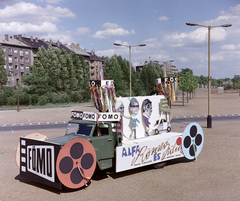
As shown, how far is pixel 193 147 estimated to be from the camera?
11539mm

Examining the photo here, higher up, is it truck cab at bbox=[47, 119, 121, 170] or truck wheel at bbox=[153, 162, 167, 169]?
truck cab at bbox=[47, 119, 121, 170]

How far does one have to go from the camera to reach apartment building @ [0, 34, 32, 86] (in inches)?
3168

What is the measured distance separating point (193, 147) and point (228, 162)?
5.19 feet

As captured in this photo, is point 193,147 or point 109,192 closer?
point 109,192

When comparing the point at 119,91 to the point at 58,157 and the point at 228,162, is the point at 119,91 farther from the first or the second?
the point at 58,157

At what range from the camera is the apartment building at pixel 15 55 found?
264ft

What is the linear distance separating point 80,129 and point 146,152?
2532mm

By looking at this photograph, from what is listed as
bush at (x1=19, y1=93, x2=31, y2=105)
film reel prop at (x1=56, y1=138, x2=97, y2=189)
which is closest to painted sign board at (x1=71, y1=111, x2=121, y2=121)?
film reel prop at (x1=56, y1=138, x2=97, y2=189)

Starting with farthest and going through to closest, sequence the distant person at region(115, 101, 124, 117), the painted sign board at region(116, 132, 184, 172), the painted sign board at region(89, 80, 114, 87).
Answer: the distant person at region(115, 101, 124, 117), the painted sign board at region(89, 80, 114, 87), the painted sign board at region(116, 132, 184, 172)

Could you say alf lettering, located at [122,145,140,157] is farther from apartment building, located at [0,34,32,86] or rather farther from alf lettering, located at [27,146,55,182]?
apartment building, located at [0,34,32,86]

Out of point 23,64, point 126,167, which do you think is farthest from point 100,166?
point 23,64

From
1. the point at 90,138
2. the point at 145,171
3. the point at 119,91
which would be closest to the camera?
the point at 90,138

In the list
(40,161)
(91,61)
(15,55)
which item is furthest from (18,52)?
(40,161)

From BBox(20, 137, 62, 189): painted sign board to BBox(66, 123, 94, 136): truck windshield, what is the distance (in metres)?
1.60
